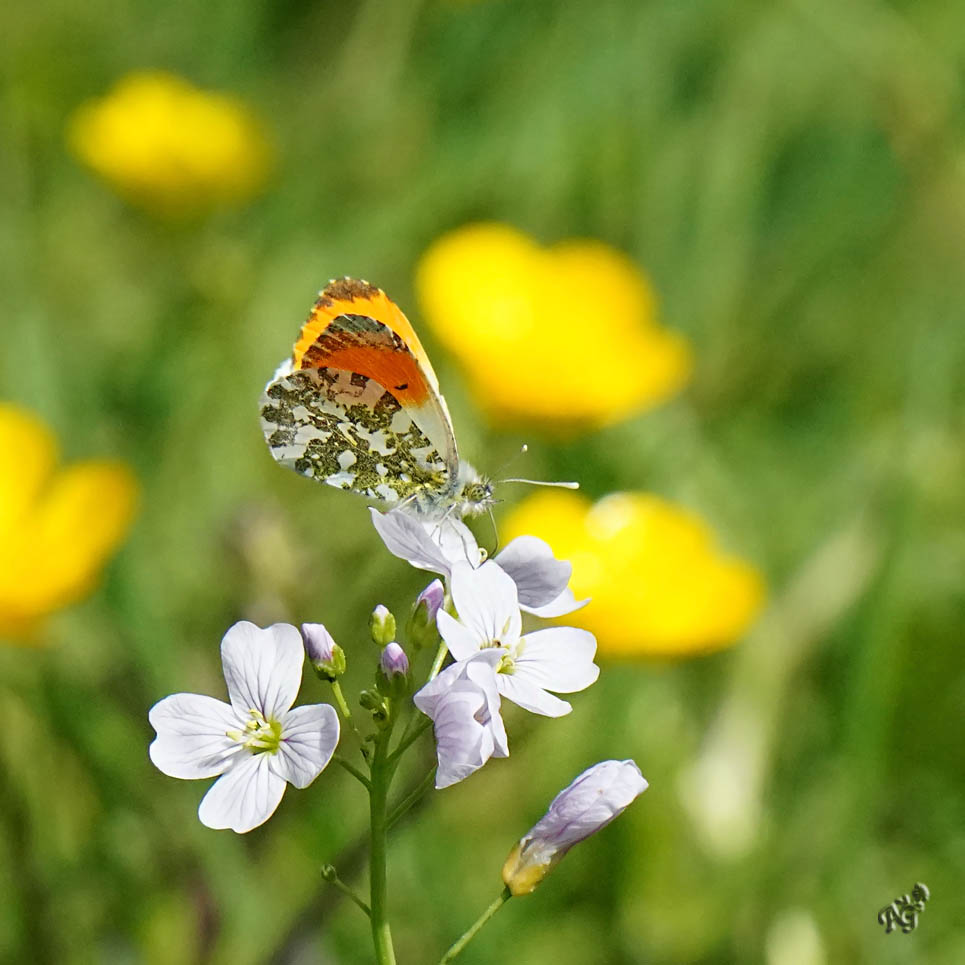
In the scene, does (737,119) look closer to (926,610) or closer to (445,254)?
(445,254)

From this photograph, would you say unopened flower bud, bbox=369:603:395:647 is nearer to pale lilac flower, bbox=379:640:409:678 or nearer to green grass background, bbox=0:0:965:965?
pale lilac flower, bbox=379:640:409:678

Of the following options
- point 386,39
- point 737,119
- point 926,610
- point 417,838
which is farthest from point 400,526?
point 386,39

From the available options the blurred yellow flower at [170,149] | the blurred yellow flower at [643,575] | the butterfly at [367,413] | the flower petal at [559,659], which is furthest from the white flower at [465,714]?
the blurred yellow flower at [170,149]

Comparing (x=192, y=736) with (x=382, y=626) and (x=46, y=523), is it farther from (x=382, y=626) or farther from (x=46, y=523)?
(x=46, y=523)

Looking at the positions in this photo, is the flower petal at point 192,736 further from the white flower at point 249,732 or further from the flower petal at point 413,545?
the flower petal at point 413,545

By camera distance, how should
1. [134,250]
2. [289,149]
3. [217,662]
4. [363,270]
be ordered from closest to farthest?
1. [217,662]
2. [363,270]
3. [134,250]
4. [289,149]

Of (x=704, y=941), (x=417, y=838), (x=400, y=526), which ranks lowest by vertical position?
(x=704, y=941)

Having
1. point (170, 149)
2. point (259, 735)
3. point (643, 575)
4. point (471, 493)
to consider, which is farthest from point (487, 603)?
point (170, 149)
